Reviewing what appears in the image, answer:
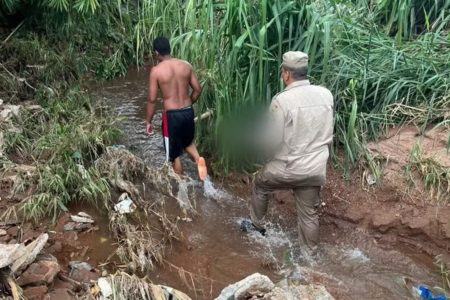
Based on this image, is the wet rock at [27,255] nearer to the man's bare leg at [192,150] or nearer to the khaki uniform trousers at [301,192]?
the khaki uniform trousers at [301,192]

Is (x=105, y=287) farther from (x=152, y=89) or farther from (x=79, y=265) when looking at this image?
(x=152, y=89)

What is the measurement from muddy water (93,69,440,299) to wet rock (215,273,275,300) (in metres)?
0.32

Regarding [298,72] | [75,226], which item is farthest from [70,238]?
[298,72]

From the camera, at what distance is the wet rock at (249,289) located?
309 cm

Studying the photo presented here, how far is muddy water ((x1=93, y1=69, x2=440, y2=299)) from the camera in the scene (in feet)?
11.6

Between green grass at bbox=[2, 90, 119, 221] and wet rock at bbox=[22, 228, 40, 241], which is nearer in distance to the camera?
wet rock at bbox=[22, 228, 40, 241]

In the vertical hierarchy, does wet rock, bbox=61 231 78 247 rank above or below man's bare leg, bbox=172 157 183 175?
below

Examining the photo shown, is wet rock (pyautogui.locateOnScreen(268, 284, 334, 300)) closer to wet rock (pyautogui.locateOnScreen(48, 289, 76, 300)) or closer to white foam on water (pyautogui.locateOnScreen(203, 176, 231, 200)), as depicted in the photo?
wet rock (pyautogui.locateOnScreen(48, 289, 76, 300))

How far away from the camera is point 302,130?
3.48 metres

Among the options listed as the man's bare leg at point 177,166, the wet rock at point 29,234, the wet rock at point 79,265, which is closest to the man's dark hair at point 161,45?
the man's bare leg at point 177,166

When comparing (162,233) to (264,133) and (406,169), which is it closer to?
(264,133)

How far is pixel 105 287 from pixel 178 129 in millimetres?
1899

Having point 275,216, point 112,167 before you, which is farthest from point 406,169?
point 112,167

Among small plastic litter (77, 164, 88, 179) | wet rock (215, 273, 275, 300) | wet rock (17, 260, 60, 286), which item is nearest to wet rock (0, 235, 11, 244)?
wet rock (17, 260, 60, 286)
